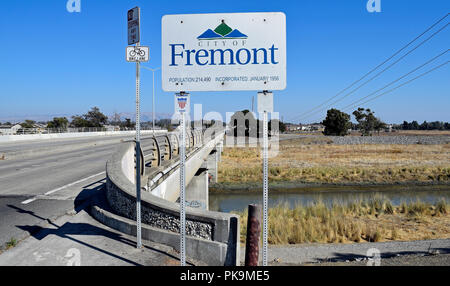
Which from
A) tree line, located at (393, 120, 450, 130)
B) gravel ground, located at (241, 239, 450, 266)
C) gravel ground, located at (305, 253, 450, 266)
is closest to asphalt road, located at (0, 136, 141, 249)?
gravel ground, located at (241, 239, 450, 266)

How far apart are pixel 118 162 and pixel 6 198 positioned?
3.23 meters

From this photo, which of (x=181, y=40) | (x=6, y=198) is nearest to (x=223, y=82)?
(x=181, y=40)

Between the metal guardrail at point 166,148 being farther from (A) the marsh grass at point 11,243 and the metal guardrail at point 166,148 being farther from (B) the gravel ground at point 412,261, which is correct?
(B) the gravel ground at point 412,261

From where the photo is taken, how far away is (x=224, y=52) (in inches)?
178

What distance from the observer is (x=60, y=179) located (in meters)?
12.7

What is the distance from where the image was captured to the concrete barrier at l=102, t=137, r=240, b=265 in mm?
5086

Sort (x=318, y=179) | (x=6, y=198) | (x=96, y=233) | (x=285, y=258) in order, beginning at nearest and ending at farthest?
(x=96, y=233)
(x=285, y=258)
(x=6, y=198)
(x=318, y=179)

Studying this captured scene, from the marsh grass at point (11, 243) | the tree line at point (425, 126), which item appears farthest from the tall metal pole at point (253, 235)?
the tree line at point (425, 126)

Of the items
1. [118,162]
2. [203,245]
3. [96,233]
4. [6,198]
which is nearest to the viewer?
[203,245]

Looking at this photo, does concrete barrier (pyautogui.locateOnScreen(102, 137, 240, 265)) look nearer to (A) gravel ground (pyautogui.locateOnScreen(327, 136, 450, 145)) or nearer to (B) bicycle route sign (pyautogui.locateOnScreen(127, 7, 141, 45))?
(B) bicycle route sign (pyautogui.locateOnScreen(127, 7, 141, 45))

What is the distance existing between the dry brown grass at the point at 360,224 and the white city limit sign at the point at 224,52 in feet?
20.6

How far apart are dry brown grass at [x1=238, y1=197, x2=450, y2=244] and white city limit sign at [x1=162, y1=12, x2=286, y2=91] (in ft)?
20.6
